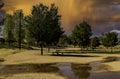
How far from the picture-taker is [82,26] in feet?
385

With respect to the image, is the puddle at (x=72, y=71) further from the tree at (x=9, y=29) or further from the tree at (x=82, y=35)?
the tree at (x=9, y=29)

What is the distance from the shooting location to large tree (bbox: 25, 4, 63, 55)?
A: 3189 inches

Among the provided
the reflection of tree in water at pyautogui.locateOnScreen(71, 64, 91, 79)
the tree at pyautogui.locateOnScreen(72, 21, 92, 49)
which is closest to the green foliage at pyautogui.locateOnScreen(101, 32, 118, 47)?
the tree at pyautogui.locateOnScreen(72, 21, 92, 49)

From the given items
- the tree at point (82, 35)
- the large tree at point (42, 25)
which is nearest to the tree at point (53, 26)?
the large tree at point (42, 25)

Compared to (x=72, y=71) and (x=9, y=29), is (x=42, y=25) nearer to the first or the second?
(x=72, y=71)

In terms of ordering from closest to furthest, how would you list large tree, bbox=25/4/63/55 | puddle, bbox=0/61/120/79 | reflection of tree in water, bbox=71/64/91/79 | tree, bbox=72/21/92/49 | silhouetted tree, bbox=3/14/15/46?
puddle, bbox=0/61/120/79 → reflection of tree in water, bbox=71/64/91/79 → large tree, bbox=25/4/63/55 → tree, bbox=72/21/92/49 → silhouetted tree, bbox=3/14/15/46

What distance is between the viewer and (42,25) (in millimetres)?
81562

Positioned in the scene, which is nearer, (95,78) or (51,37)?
(95,78)

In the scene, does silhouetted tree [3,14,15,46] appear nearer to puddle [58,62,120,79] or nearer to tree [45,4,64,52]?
tree [45,4,64,52]

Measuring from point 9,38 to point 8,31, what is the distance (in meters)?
2.97

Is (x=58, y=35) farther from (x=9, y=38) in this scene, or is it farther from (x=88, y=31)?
(x=9, y=38)

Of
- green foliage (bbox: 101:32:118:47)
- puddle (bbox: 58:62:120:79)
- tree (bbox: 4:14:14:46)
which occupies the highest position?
tree (bbox: 4:14:14:46)

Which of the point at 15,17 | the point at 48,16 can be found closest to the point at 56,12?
the point at 48,16

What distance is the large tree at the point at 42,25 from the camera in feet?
266
